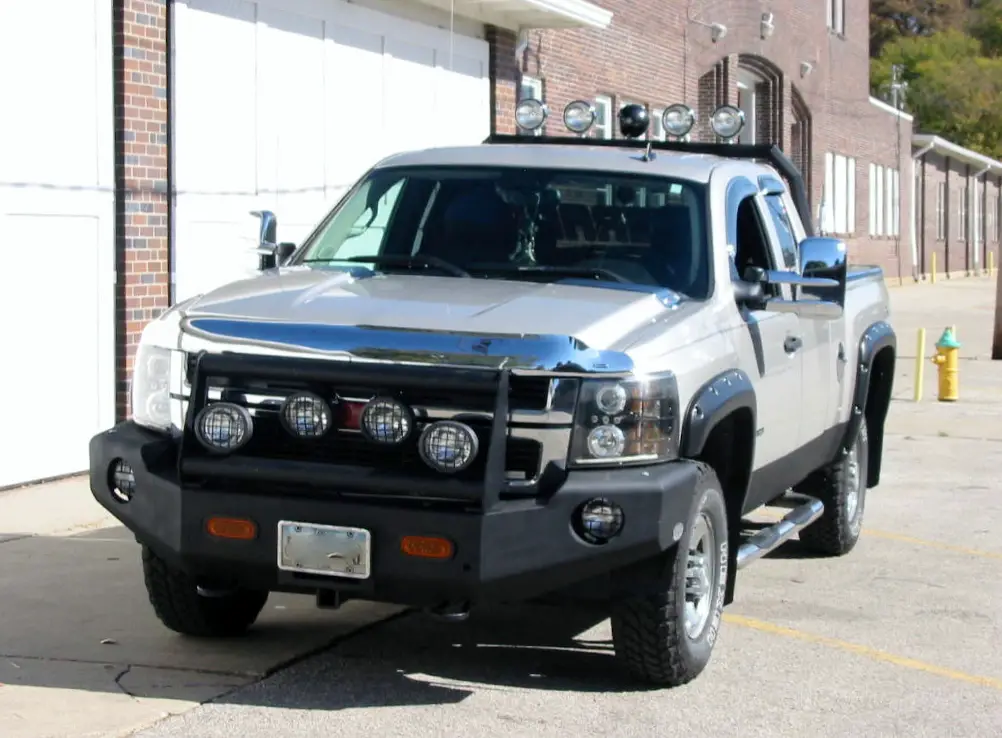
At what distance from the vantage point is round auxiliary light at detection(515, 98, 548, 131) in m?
9.27

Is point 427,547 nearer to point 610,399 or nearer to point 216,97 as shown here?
point 610,399

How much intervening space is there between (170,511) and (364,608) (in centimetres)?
182

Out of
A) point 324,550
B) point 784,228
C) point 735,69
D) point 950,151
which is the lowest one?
point 324,550

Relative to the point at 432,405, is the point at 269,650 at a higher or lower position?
lower

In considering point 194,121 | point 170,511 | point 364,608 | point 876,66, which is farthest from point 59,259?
point 876,66

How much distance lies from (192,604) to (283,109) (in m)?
7.38

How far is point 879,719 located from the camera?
5789mm

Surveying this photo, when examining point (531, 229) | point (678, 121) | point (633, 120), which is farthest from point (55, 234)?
point (531, 229)

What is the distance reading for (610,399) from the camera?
18.1 feet

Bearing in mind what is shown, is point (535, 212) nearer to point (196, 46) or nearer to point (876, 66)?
point (196, 46)

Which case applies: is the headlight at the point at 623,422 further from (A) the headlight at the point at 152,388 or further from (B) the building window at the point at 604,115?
(B) the building window at the point at 604,115

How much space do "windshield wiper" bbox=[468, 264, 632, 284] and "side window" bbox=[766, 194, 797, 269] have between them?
1.51m

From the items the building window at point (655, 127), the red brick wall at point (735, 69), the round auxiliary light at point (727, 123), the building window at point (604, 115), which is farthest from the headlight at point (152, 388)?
the building window at point (655, 127)

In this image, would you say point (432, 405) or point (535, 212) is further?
point (535, 212)
